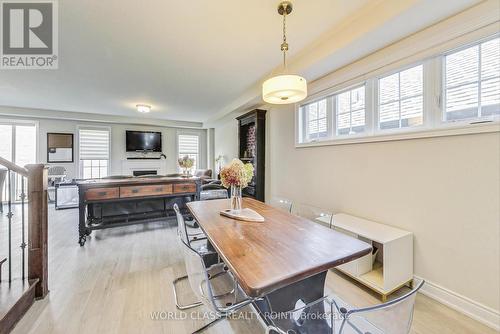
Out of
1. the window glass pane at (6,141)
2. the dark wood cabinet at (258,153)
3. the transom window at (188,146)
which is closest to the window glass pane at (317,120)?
the dark wood cabinet at (258,153)

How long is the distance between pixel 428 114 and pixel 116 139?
304 inches

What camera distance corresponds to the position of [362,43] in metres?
2.15

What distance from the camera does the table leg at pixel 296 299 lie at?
1.31 m

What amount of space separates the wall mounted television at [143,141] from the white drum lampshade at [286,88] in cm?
630

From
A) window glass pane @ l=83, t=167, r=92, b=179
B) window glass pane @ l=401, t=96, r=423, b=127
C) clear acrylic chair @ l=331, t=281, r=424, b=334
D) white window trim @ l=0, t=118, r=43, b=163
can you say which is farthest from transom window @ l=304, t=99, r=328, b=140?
white window trim @ l=0, t=118, r=43, b=163

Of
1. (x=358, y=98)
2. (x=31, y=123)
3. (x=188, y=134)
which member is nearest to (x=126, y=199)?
(x=358, y=98)

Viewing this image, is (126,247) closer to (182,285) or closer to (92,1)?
(182,285)

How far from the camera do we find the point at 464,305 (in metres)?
1.73

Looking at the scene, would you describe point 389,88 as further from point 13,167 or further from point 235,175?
point 13,167

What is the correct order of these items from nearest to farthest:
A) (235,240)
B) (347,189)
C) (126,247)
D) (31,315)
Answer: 1. (235,240)
2. (31,315)
3. (347,189)
4. (126,247)

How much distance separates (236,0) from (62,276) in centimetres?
325

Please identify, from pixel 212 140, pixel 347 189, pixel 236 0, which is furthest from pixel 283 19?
pixel 212 140

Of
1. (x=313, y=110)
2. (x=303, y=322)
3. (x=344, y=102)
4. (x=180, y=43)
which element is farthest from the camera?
(x=313, y=110)

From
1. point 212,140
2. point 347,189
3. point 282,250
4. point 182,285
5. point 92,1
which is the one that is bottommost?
point 182,285
